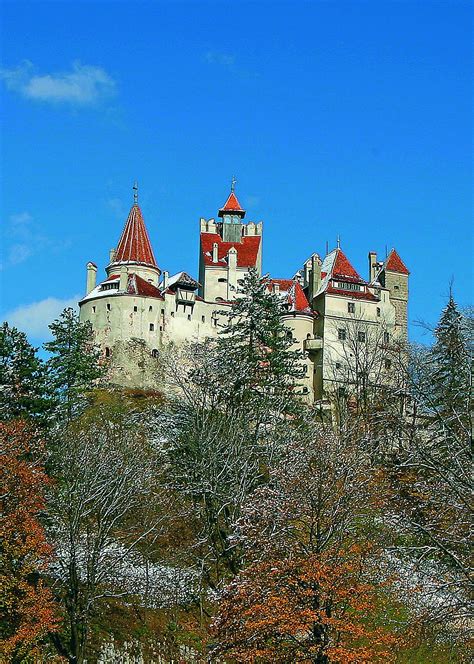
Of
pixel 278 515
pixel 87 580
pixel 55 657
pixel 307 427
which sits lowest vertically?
pixel 55 657

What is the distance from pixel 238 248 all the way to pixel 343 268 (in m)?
10.3

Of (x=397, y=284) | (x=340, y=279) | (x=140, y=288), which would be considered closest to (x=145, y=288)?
(x=140, y=288)

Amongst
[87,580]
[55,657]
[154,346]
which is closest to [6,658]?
[55,657]

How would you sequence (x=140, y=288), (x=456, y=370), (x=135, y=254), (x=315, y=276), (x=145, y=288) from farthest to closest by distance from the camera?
(x=135, y=254)
(x=315, y=276)
(x=145, y=288)
(x=140, y=288)
(x=456, y=370)

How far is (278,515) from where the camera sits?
77.2ft

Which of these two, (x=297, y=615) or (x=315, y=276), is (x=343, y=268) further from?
(x=297, y=615)

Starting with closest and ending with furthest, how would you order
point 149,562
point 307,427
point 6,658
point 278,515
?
point 278,515
point 6,658
point 149,562
point 307,427

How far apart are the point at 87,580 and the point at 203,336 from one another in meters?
39.2

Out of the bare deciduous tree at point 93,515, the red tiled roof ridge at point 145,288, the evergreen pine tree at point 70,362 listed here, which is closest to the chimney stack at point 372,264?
the red tiled roof ridge at point 145,288

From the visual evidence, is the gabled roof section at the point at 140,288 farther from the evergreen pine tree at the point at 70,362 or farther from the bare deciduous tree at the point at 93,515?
the bare deciduous tree at the point at 93,515

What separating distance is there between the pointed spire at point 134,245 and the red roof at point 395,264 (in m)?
18.9

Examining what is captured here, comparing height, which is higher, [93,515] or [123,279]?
[123,279]

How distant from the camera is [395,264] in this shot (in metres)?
73.4

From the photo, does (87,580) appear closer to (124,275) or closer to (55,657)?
(55,657)
